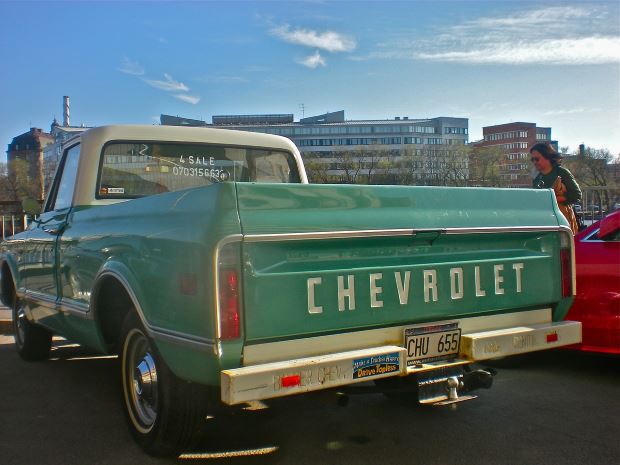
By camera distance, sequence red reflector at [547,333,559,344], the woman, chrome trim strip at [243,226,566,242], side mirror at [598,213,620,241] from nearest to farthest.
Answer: chrome trim strip at [243,226,566,242]
red reflector at [547,333,559,344]
side mirror at [598,213,620,241]
the woman

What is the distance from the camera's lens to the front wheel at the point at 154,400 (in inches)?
120

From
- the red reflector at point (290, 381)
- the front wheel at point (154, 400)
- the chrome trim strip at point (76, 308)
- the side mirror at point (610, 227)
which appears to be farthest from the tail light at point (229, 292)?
the side mirror at point (610, 227)

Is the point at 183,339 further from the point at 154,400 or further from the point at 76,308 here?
the point at 76,308

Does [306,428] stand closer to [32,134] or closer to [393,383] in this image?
[393,383]

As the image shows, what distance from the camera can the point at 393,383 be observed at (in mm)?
3316

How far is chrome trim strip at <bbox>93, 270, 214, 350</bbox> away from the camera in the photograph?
267 centimetres

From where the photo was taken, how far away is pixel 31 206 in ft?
18.1

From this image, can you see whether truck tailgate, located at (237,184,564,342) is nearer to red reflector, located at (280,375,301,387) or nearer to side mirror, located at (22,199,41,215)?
red reflector, located at (280,375,301,387)

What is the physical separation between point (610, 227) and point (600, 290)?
0.52m

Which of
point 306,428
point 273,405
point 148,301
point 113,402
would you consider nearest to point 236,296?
point 148,301

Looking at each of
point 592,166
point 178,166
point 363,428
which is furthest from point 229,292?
point 592,166

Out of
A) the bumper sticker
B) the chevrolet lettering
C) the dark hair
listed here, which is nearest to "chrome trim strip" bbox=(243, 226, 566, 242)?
the chevrolet lettering

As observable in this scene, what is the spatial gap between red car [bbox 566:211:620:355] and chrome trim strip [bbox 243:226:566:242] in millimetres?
1286

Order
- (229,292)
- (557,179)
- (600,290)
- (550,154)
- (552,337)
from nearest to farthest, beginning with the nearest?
(229,292)
(552,337)
(600,290)
(557,179)
(550,154)
